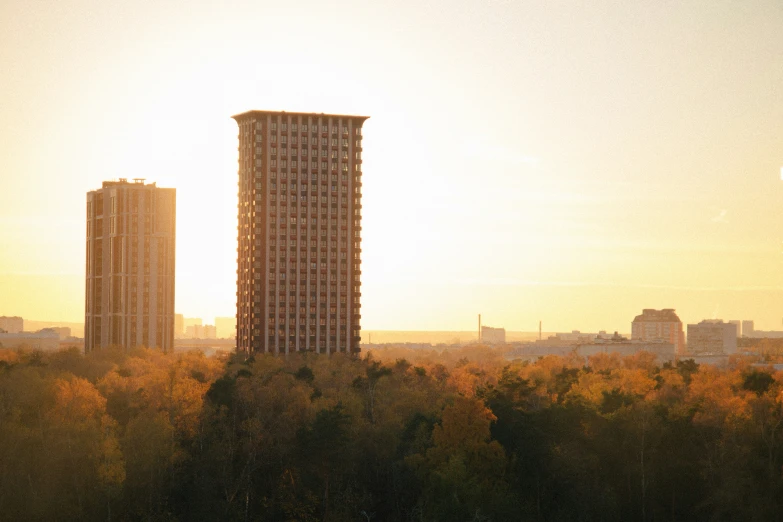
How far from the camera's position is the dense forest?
89188mm

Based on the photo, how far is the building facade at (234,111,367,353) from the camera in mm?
196125

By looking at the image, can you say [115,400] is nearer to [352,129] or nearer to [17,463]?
[17,463]

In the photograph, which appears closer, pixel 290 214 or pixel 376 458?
pixel 376 458

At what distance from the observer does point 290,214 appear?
648ft

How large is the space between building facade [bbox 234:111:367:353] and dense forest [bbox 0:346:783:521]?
3279 inches

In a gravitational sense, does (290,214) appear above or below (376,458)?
above

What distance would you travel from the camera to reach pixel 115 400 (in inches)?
4493

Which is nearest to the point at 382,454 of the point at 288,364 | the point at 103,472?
the point at 103,472

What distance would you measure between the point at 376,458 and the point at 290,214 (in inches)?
4075

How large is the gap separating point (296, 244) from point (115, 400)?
86.5m

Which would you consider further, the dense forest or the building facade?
the building facade

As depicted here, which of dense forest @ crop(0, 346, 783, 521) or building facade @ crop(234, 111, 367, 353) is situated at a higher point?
building facade @ crop(234, 111, 367, 353)

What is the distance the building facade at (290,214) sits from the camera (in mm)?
196125

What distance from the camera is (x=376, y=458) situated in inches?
3853
